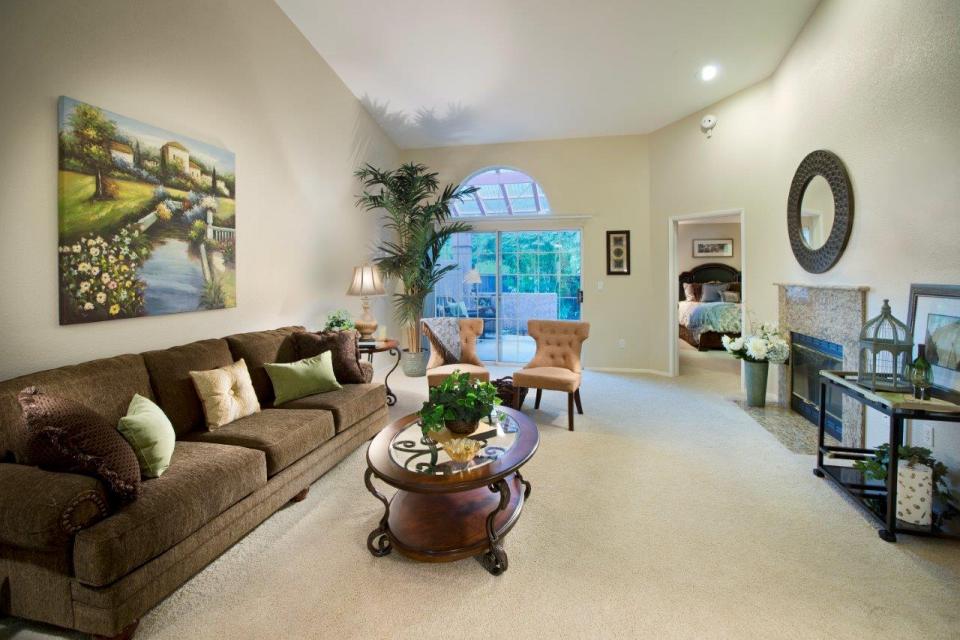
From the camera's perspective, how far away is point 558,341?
4547 mm

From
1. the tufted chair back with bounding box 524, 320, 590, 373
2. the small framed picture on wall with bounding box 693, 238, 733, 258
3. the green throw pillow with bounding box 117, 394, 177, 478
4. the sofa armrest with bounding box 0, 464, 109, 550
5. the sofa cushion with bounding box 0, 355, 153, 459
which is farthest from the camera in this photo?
the small framed picture on wall with bounding box 693, 238, 733, 258

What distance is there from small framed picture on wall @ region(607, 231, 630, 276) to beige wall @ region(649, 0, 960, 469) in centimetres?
126

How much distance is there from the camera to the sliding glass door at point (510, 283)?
6.48m

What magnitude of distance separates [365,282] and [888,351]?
4.06 m

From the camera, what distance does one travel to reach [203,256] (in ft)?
10.8

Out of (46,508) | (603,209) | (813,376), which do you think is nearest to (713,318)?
(603,209)

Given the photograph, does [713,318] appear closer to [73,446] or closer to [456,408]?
[456,408]

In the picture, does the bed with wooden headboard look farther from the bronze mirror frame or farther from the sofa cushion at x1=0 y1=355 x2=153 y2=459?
the sofa cushion at x1=0 y1=355 x2=153 y2=459

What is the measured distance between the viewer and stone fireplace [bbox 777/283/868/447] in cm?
328

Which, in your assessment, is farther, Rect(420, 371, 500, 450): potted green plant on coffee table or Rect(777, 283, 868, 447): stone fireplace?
Rect(777, 283, 868, 447): stone fireplace

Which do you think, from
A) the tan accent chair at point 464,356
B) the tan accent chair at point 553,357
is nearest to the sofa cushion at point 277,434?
the tan accent chair at point 464,356

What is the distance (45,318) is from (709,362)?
7.08m

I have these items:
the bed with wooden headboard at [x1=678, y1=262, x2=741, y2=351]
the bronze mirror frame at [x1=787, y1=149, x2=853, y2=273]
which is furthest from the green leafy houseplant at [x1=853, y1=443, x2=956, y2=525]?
the bed with wooden headboard at [x1=678, y1=262, x2=741, y2=351]

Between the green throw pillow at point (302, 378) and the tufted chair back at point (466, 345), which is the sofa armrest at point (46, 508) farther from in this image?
the tufted chair back at point (466, 345)
